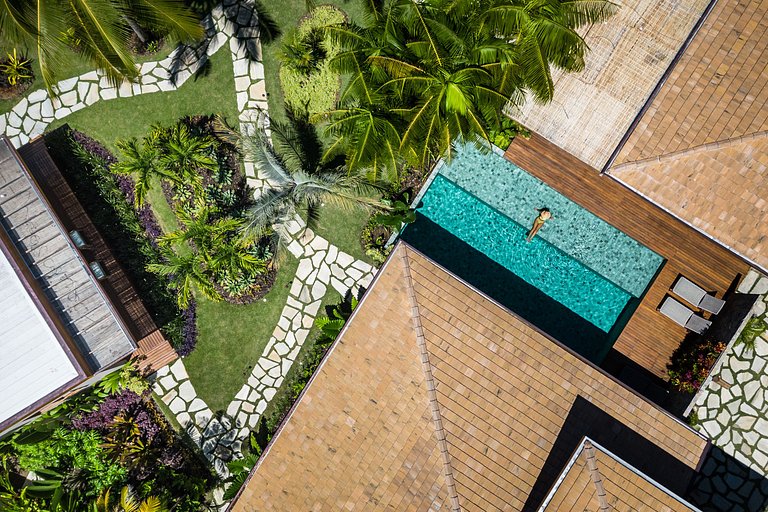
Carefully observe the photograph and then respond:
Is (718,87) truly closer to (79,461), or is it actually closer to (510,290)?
(510,290)

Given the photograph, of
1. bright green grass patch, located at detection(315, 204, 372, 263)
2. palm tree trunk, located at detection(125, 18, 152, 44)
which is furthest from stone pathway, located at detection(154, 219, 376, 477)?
palm tree trunk, located at detection(125, 18, 152, 44)

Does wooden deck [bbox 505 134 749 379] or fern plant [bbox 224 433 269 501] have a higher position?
wooden deck [bbox 505 134 749 379]

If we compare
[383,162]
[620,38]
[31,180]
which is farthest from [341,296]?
[620,38]

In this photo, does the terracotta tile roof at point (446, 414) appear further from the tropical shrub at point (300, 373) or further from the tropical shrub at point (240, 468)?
the tropical shrub at point (300, 373)

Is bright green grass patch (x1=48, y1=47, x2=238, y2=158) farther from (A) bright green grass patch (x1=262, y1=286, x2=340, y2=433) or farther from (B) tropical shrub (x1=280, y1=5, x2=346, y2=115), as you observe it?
(A) bright green grass patch (x1=262, y1=286, x2=340, y2=433)

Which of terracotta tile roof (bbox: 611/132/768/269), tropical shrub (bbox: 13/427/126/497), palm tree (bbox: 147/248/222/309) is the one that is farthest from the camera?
tropical shrub (bbox: 13/427/126/497)

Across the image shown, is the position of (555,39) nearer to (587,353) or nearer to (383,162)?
(383,162)

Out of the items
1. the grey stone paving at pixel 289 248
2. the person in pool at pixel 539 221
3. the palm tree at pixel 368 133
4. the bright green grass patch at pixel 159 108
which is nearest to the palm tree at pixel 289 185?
the palm tree at pixel 368 133
